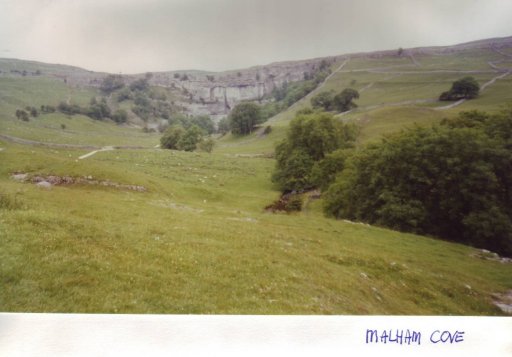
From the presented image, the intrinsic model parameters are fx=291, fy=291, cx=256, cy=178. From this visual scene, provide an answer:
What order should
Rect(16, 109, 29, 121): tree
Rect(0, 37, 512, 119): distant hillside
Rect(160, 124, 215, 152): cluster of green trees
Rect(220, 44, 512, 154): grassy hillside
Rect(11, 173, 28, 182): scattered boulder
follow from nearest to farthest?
Rect(220, 44, 512, 154): grassy hillside, Rect(0, 37, 512, 119): distant hillside, Rect(16, 109, 29, 121): tree, Rect(11, 173, 28, 182): scattered boulder, Rect(160, 124, 215, 152): cluster of green trees

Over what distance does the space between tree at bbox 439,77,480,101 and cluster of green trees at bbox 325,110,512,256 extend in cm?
181

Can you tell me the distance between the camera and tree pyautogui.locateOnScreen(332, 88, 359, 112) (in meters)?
35.1

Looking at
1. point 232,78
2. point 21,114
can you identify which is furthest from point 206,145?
point 232,78

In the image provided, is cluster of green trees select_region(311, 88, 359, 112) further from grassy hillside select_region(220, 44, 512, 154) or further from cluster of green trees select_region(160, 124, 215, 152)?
cluster of green trees select_region(160, 124, 215, 152)

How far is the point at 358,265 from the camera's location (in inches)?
454

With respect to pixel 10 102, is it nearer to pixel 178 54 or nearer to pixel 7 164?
pixel 7 164

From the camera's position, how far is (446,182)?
632 inches

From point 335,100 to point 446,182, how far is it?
82.1 ft

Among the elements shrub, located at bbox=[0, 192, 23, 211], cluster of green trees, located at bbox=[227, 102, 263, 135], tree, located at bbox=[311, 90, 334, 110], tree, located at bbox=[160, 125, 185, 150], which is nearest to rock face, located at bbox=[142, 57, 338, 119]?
cluster of green trees, located at bbox=[227, 102, 263, 135]

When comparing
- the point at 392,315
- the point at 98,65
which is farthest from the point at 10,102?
the point at 392,315

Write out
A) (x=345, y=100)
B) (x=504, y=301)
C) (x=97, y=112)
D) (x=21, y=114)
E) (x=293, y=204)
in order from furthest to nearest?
(x=97, y=112)
(x=345, y=100)
(x=293, y=204)
(x=21, y=114)
(x=504, y=301)

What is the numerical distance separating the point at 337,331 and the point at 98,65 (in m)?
11.5

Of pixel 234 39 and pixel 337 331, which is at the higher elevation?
pixel 234 39

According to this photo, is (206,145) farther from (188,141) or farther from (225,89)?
(225,89)
